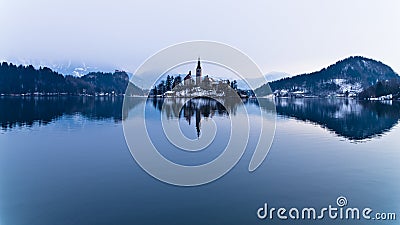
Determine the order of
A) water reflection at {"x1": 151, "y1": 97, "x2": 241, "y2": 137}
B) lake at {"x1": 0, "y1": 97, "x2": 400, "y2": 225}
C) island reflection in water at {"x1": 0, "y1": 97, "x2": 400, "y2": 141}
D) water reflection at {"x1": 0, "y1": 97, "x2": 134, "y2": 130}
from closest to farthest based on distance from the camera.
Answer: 1. lake at {"x1": 0, "y1": 97, "x2": 400, "y2": 225}
2. island reflection in water at {"x1": 0, "y1": 97, "x2": 400, "y2": 141}
3. water reflection at {"x1": 0, "y1": 97, "x2": 134, "y2": 130}
4. water reflection at {"x1": 151, "y1": 97, "x2": 241, "y2": 137}

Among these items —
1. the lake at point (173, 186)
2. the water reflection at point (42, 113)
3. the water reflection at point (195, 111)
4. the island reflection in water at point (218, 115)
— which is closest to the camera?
the lake at point (173, 186)

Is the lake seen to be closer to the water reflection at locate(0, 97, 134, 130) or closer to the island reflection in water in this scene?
the island reflection in water

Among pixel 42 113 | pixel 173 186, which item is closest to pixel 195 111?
pixel 42 113

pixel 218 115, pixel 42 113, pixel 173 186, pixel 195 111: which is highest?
pixel 195 111

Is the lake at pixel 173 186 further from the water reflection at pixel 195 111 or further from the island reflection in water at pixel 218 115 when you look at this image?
the water reflection at pixel 195 111

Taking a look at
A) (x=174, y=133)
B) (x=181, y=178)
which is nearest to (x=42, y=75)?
(x=174, y=133)

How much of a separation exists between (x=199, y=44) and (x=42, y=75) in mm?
212285

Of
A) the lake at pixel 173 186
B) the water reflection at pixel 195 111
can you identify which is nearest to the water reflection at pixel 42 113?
the water reflection at pixel 195 111

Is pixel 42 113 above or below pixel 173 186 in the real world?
above

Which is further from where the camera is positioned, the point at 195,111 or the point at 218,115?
the point at 195,111

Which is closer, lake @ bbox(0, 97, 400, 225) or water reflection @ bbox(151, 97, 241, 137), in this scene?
lake @ bbox(0, 97, 400, 225)

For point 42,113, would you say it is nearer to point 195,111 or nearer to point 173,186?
point 195,111

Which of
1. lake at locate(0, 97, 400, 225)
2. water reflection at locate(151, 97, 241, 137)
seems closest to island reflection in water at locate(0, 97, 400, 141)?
water reflection at locate(151, 97, 241, 137)

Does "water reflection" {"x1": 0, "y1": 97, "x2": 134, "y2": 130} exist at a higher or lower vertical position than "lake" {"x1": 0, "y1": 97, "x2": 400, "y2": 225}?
higher
